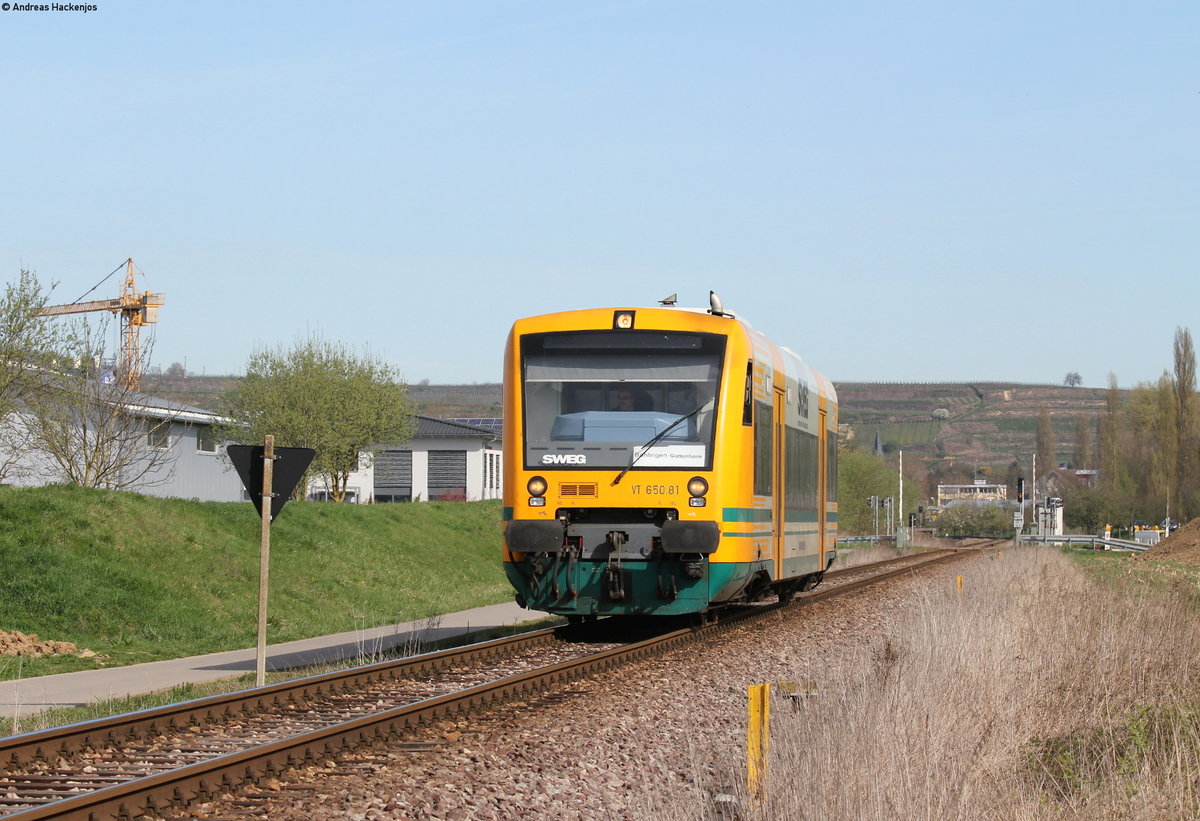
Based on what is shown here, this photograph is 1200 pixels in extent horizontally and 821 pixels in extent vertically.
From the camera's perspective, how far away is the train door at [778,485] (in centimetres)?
1691

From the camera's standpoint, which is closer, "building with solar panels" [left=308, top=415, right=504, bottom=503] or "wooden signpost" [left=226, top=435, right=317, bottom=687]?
"wooden signpost" [left=226, top=435, right=317, bottom=687]

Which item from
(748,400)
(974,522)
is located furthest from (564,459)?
(974,522)

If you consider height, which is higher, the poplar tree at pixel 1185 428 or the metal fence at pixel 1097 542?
the poplar tree at pixel 1185 428

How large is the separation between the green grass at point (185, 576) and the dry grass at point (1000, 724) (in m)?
8.89

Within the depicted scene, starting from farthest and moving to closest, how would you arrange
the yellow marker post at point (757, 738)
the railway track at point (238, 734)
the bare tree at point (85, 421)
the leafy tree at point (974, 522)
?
1. the leafy tree at point (974, 522)
2. the bare tree at point (85, 421)
3. the railway track at point (238, 734)
4. the yellow marker post at point (757, 738)

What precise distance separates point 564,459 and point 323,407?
44.7 m

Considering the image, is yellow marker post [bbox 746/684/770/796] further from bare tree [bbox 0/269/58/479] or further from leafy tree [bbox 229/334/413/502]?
leafy tree [bbox 229/334/413/502]

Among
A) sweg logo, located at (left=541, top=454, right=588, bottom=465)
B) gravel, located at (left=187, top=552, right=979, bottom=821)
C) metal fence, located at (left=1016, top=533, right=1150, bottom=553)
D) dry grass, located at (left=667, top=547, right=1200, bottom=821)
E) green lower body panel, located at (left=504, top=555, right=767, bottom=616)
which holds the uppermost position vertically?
sweg logo, located at (left=541, top=454, right=588, bottom=465)

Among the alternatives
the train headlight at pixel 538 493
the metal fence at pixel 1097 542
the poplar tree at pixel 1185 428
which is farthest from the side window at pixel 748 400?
the poplar tree at pixel 1185 428

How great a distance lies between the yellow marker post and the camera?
272 inches

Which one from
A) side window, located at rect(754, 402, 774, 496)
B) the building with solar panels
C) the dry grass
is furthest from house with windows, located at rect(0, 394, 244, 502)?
the dry grass

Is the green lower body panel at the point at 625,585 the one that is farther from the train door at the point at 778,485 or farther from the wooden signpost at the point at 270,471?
the wooden signpost at the point at 270,471

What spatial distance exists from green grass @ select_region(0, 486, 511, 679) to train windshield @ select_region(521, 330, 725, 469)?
19.0ft

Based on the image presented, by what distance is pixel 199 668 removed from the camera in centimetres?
1501
